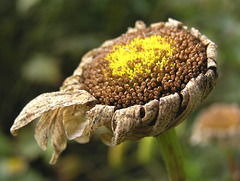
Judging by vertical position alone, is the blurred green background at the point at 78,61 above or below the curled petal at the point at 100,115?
below

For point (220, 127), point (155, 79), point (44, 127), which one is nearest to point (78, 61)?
point (220, 127)

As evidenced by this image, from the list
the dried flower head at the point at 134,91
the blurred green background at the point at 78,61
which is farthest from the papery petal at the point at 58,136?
the blurred green background at the point at 78,61

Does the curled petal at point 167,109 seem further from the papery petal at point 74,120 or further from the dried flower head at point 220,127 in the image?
the dried flower head at point 220,127

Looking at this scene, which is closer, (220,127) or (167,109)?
(167,109)

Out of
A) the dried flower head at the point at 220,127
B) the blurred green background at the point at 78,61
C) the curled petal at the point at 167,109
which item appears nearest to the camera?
the curled petal at the point at 167,109

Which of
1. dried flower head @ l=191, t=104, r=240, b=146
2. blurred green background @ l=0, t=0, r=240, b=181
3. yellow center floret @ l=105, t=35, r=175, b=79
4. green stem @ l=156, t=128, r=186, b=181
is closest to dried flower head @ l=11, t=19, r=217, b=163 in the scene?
yellow center floret @ l=105, t=35, r=175, b=79

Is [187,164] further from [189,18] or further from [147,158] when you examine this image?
[189,18]

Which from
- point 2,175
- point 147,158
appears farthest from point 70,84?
point 2,175

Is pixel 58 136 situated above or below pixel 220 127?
above

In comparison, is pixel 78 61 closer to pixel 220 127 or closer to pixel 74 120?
pixel 220 127
